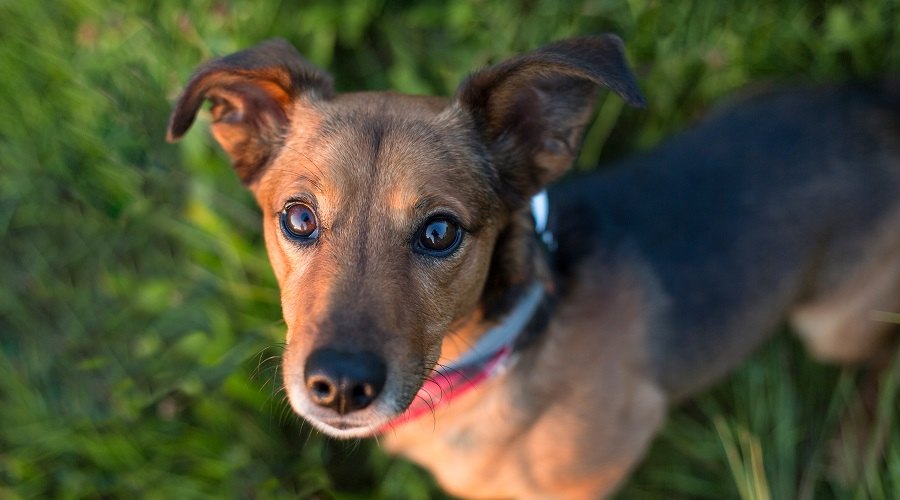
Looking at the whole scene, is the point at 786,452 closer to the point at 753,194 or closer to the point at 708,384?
the point at 708,384

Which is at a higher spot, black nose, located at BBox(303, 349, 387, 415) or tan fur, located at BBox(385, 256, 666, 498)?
black nose, located at BBox(303, 349, 387, 415)

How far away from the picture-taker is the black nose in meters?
2.21

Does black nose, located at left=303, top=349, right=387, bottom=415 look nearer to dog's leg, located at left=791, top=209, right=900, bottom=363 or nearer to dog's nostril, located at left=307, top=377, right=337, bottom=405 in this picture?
dog's nostril, located at left=307, top=377, right=337, bottom=405

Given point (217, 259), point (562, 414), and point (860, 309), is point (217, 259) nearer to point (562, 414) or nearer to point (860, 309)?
point (562, 414)

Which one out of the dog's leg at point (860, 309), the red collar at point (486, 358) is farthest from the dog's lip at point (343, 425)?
the dog's leg at point (860, 309)

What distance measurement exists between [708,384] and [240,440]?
8.51 ft

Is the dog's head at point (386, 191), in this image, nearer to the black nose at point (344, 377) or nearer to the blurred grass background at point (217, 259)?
the black nose at point (344, 377)

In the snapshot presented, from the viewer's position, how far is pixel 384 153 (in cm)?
254

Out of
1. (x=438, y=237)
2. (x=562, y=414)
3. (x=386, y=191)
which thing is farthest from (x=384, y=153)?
(x=562, y=414)

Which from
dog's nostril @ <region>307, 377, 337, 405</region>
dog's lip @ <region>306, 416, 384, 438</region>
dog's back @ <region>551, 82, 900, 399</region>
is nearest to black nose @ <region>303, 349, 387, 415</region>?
dog's nostril @ <region>307, 377, 337, 405</region>

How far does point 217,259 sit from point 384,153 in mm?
1965

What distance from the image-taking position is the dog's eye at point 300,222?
2582mm

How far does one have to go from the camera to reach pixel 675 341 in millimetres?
3543

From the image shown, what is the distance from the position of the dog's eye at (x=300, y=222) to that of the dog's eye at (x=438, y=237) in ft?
1.23
